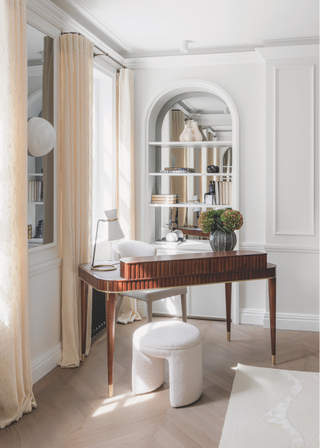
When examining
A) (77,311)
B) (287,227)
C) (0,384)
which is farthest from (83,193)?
(287,227)

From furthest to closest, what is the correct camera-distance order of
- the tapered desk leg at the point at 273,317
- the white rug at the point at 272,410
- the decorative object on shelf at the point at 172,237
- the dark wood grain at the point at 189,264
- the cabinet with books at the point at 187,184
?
the decorative object on shelf at the point at 172,237 → the cabinet with books at the point at 187,184 → the tapered desk leg at the point at 273,317 → the dark wood grain at the point at 189,264 → the white rug at the point at 272,410

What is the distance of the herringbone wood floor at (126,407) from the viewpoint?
7.39ft

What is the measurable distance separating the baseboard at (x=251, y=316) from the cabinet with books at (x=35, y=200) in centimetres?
228

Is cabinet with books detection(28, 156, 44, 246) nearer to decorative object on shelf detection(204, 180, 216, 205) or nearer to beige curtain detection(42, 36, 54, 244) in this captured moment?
beige curtain detection(42, 36, 54, 244)

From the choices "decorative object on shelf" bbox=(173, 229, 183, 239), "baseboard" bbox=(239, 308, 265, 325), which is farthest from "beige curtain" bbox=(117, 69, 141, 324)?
"baseboard" bbox=(239, 308, 265, 325)

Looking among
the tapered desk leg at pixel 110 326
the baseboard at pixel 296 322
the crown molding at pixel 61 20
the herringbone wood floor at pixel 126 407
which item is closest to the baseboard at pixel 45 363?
the herringbone wood floor at pixel 126 407

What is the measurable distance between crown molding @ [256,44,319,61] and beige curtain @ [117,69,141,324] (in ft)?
4.37

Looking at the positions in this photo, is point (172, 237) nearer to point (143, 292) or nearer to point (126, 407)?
point (143, 292)

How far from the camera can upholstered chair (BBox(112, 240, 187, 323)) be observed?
3453 mm

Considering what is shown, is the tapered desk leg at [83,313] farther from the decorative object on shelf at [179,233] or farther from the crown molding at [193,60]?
the crown molding at [193,60]

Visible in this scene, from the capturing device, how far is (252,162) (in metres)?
4.19

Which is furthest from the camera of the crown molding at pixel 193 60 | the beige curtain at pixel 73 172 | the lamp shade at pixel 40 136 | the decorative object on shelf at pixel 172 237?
the decorative object on shelf at pixel 172 237

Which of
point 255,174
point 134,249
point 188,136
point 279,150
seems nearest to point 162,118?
point 188,136

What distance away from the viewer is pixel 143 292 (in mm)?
3457
